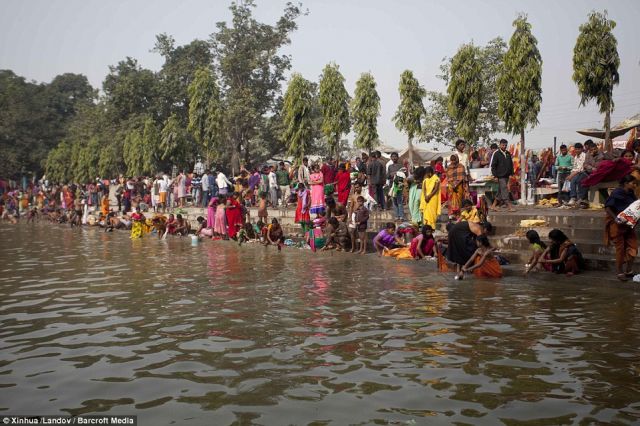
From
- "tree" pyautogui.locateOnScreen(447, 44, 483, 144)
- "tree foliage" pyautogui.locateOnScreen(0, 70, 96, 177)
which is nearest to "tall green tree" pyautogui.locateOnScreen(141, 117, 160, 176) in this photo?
"tree" pyautogui.locateOnScreen(447, 44, 483, 144)

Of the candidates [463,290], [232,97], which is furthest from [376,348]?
[232,97]

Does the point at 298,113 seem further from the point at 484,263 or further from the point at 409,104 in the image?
the point at 484,263

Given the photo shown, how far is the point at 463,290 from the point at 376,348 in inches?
155

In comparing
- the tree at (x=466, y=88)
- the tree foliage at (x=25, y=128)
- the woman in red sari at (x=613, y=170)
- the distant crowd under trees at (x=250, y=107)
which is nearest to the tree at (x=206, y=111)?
the distant crowd under trees at (x=250, y=107)

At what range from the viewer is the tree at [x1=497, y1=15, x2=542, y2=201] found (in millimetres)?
17422

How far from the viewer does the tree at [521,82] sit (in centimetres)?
1742

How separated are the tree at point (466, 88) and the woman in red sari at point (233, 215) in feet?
27.1

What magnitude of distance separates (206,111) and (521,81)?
2181 cm

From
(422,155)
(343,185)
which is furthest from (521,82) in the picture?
(422,155)

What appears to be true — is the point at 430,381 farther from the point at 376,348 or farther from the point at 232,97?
the point at 232,97

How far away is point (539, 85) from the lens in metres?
17.7

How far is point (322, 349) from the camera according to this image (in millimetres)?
6109

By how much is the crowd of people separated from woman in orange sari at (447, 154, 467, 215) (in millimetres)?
23

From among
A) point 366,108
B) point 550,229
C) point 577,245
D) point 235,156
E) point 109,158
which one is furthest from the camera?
point 109,158
